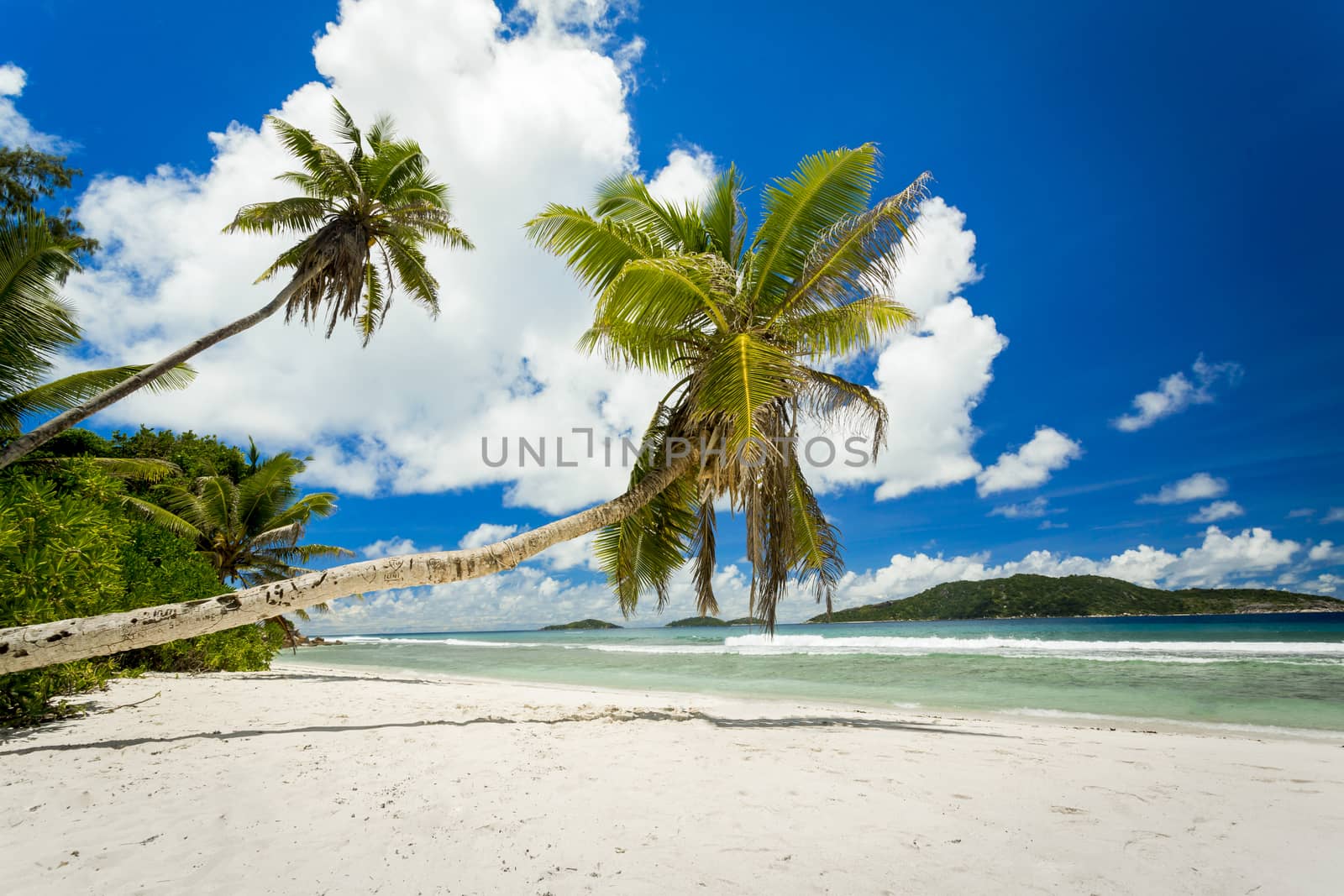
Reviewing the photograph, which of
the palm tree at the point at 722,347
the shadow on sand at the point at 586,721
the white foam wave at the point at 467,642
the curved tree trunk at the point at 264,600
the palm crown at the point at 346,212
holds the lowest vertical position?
the white foam wave at the point at 467,642

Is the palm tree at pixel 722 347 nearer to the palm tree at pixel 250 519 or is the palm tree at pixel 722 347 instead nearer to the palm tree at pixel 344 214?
the palm tree at pixel 344 214

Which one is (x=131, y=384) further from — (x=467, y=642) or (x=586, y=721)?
(x=467, y=642)

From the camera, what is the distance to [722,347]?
6.94 m

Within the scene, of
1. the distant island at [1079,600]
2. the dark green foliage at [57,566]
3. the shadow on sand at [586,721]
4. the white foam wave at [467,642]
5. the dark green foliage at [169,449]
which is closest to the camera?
the shadow on sand at [586,721]

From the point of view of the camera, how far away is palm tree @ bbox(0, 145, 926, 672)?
21.2ft

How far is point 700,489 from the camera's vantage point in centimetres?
795

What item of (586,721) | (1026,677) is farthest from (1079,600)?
(586,721)

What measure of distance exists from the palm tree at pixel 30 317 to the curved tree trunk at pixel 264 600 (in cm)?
528

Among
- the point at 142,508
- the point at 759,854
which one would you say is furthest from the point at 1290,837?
the point at 142,508

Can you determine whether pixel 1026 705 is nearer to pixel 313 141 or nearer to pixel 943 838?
pixel 943 838

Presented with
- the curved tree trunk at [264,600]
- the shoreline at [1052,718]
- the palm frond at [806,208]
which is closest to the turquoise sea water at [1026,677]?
the shoreline at [1052,718]

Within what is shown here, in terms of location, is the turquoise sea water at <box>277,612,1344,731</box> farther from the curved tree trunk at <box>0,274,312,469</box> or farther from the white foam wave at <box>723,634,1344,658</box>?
the curved tree trunk at <box>0,274,312,469</box>

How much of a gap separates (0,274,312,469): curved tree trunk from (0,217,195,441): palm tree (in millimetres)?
239

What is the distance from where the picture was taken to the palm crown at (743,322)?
694 cm
